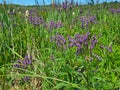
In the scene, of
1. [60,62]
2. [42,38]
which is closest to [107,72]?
[60,62]

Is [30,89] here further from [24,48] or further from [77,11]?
[77,11]

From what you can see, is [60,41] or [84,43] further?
[60,41]

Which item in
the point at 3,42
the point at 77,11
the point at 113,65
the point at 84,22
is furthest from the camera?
the point at 77,11

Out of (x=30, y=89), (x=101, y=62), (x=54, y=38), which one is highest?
(x=54, y=38)

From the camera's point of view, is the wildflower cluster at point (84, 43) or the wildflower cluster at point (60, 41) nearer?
the wildflower cluster at point (84, 43)

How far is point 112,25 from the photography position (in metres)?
5.17

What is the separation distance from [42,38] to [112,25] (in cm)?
192

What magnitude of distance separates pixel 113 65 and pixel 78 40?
1.85 ft

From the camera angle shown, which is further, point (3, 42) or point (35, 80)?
point (3, 42)

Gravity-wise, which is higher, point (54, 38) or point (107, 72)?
point (54, 38)

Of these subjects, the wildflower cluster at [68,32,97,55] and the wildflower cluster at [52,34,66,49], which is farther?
the wildflower cluster at [52,34,66,49]

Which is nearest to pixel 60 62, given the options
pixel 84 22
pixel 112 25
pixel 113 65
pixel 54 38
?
pixel 54 38

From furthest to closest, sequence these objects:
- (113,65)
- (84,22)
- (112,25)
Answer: (112,25)
(84,22)
(113,65)

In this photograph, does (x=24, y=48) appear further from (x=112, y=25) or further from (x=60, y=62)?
(x=112, y=25)
